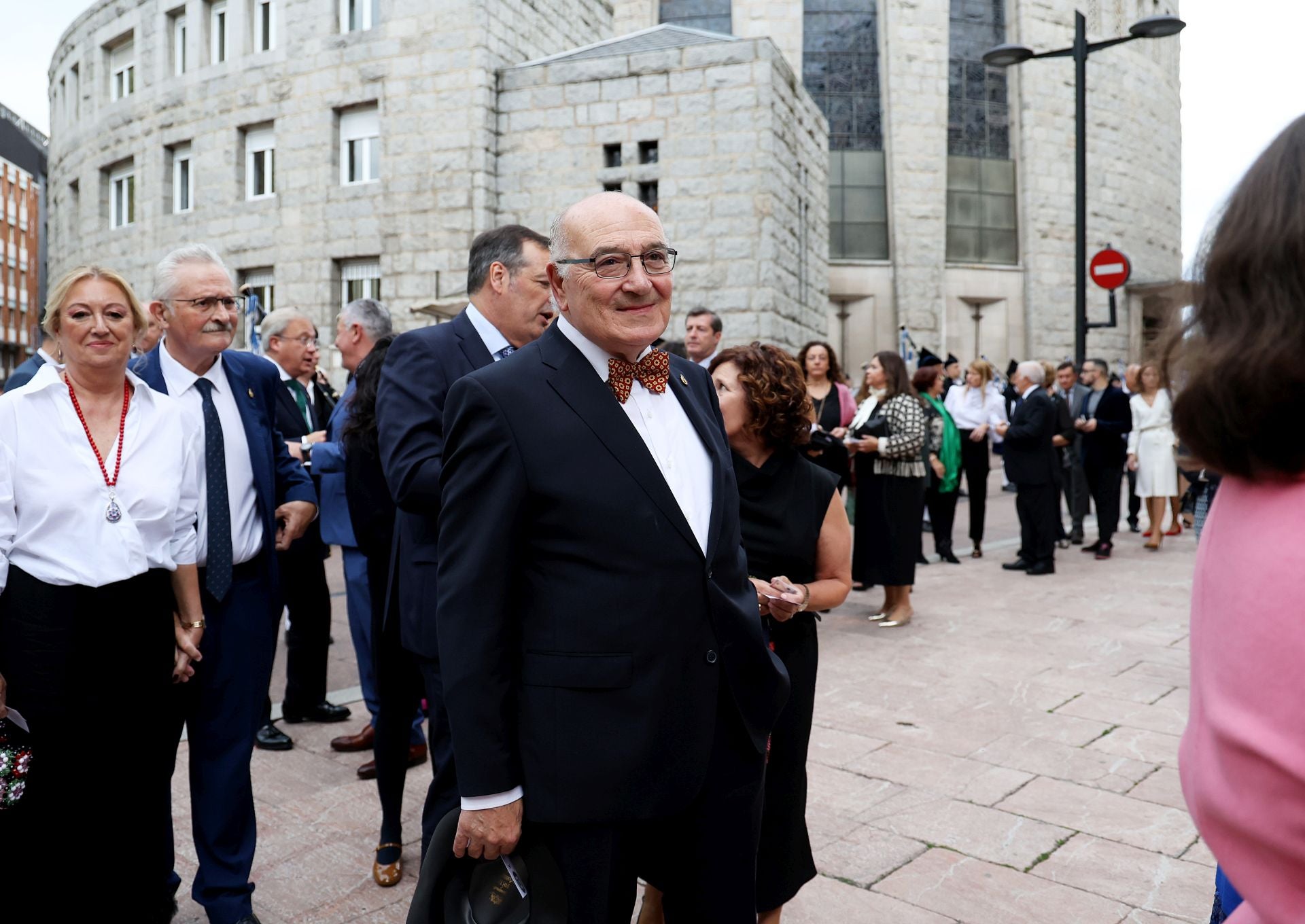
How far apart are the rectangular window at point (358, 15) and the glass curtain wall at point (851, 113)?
505 inches

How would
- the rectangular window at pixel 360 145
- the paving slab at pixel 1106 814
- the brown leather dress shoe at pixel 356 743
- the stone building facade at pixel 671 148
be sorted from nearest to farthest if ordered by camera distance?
1. the paving slab at pixel 1106 814
2. the brown leather dress shoe at pixel 356 743
3. the stone building facade at pixel 671 148
4. the rectangular window at pixel 360 145

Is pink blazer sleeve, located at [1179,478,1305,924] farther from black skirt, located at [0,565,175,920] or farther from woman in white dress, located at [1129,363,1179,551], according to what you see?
woman in white dress, located at [1129,363,1179,551]

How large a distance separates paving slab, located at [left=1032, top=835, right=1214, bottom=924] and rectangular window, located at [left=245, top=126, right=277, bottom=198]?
20.0 metres

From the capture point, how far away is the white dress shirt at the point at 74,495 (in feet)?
9.21

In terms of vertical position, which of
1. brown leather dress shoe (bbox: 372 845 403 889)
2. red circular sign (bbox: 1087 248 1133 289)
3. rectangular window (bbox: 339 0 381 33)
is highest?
rectangular window (bbox: 339 0 381 33)

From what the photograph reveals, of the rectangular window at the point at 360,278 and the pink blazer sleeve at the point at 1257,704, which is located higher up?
the rectangular window at the point at 360,278

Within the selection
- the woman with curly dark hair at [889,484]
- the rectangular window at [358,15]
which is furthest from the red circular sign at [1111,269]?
the rectangular window at [358,15]

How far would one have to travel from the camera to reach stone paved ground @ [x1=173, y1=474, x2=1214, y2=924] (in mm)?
3371

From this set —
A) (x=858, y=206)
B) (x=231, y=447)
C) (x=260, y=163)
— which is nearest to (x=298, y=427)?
(x=231, y=447)

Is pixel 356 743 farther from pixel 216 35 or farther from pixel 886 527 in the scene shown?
pixel 216 35

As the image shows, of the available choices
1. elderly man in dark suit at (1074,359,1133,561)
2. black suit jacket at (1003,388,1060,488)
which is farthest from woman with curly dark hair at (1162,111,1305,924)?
elderly man in dark suit at (1074,359,1133,561)

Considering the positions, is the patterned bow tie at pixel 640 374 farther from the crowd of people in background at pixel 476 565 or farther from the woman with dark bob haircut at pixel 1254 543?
the woman with dark bob haircut at pixel 1254 543

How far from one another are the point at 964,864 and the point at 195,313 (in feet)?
10.4

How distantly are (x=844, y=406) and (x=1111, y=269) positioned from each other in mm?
7712
